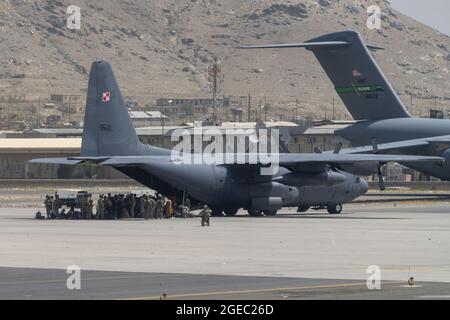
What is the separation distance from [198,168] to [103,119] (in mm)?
4728

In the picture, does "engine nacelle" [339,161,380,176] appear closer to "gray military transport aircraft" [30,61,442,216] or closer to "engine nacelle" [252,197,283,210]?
"gray military transport aircraft" [30,61,442,216]

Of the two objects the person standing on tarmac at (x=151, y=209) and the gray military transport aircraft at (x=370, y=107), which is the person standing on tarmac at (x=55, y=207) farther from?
the gray military transport aircraft at (x=370, y=107)

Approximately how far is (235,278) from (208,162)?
98.3 ft

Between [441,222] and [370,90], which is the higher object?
[370,90]

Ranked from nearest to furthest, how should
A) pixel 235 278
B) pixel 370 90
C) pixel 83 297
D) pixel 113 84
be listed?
1. pixel 83 297
2. pixel 235 278
3. pixel 113 84
4. pixel 370 90

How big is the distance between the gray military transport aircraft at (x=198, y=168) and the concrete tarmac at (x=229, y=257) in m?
2.43

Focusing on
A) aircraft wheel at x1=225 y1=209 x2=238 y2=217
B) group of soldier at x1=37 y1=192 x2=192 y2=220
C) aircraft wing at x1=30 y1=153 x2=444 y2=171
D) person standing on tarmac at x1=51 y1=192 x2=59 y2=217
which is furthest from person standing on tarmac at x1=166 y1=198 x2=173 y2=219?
person standing on tarmac at x1=51 y1=192 x2=59 y2=217

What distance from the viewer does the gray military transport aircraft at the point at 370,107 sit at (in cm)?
7854

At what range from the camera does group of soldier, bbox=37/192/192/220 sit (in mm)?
60188

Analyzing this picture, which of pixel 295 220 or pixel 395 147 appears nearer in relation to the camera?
pixel 295 220

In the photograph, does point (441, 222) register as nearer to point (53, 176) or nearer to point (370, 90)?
point (370, 90)

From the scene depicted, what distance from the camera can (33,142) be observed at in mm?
125562

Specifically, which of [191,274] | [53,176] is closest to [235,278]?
[191,274]

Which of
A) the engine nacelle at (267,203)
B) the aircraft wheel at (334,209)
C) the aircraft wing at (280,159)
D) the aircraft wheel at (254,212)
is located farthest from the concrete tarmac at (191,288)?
the aircraft wheel at (334,209)
